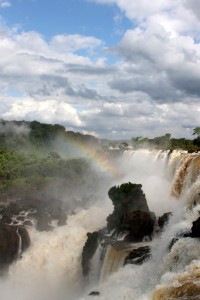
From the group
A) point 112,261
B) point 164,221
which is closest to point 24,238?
point 112,261

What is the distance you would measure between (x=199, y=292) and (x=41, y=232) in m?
29.0

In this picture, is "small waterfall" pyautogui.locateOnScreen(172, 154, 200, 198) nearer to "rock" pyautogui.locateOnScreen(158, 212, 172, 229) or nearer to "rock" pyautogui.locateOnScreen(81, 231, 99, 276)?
"rock" pyautogui.locateOnScreen(158, 212, 172, 229)

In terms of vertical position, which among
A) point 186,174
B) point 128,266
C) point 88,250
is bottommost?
point 88,250

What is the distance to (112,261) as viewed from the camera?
30203 millimetres

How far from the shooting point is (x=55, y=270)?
36.9 metres

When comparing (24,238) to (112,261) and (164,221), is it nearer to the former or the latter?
(112,261)

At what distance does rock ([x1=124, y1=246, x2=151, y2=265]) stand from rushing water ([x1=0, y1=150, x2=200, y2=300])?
1.43 ft

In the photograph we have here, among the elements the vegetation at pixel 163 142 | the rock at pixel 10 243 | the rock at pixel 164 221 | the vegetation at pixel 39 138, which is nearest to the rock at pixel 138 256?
the rock at pixel 164 221

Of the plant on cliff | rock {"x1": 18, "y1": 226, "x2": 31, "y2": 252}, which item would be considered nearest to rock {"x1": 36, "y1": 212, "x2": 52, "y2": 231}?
rock {"x1": 18, "y1": 226, "x2": 31, "y2": 252}

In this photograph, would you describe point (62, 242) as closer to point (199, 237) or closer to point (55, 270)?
point (55, 270)

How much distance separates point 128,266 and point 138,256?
121cm

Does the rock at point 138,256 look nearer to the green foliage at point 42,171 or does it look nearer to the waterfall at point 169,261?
the waterfall at point 169,261

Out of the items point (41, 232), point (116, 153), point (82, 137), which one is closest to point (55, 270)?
point (41, 232)

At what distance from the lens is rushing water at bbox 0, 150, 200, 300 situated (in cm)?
2186
